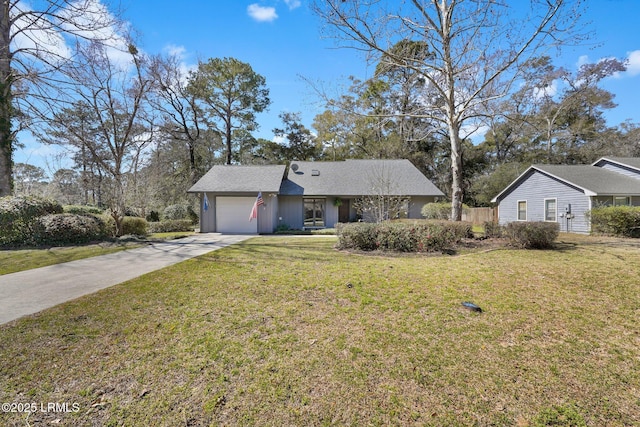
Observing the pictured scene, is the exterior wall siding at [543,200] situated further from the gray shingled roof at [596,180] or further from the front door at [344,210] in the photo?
the front door at [344,210]

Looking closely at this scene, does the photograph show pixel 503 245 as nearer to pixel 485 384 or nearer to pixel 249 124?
pixel 485 384

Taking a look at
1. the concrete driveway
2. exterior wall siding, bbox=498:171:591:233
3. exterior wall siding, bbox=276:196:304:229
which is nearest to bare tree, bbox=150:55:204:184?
exterior wall siding, bbox=276:196:304:229

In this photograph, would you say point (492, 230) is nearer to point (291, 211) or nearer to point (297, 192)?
point (297, 192)

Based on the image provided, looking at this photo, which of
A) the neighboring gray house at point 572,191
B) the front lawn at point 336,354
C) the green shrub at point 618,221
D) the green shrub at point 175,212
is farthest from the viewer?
the green shrub at point 175,212

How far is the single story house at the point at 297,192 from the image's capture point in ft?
51.4

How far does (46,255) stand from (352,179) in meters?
15.9

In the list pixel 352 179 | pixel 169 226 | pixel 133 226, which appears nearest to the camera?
pixel 133 226

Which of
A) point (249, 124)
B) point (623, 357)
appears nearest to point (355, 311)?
point (623, 357)

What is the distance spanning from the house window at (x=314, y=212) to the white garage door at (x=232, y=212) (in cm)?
431

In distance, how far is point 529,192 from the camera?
17.0m

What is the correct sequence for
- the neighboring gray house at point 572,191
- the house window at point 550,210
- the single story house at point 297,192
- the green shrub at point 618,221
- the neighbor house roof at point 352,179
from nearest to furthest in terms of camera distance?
the green shrub at point 618,221 < the neighboring gray house at point 572,191 < the house window at point 550,210 < the single story house at point 297,192 < the neighbor house roof at point 352,179

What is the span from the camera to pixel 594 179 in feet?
48.5

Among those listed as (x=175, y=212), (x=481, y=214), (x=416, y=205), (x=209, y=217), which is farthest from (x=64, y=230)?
(x=481, y=214)

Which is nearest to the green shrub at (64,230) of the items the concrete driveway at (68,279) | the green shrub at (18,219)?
the green shrub at (18,219)
